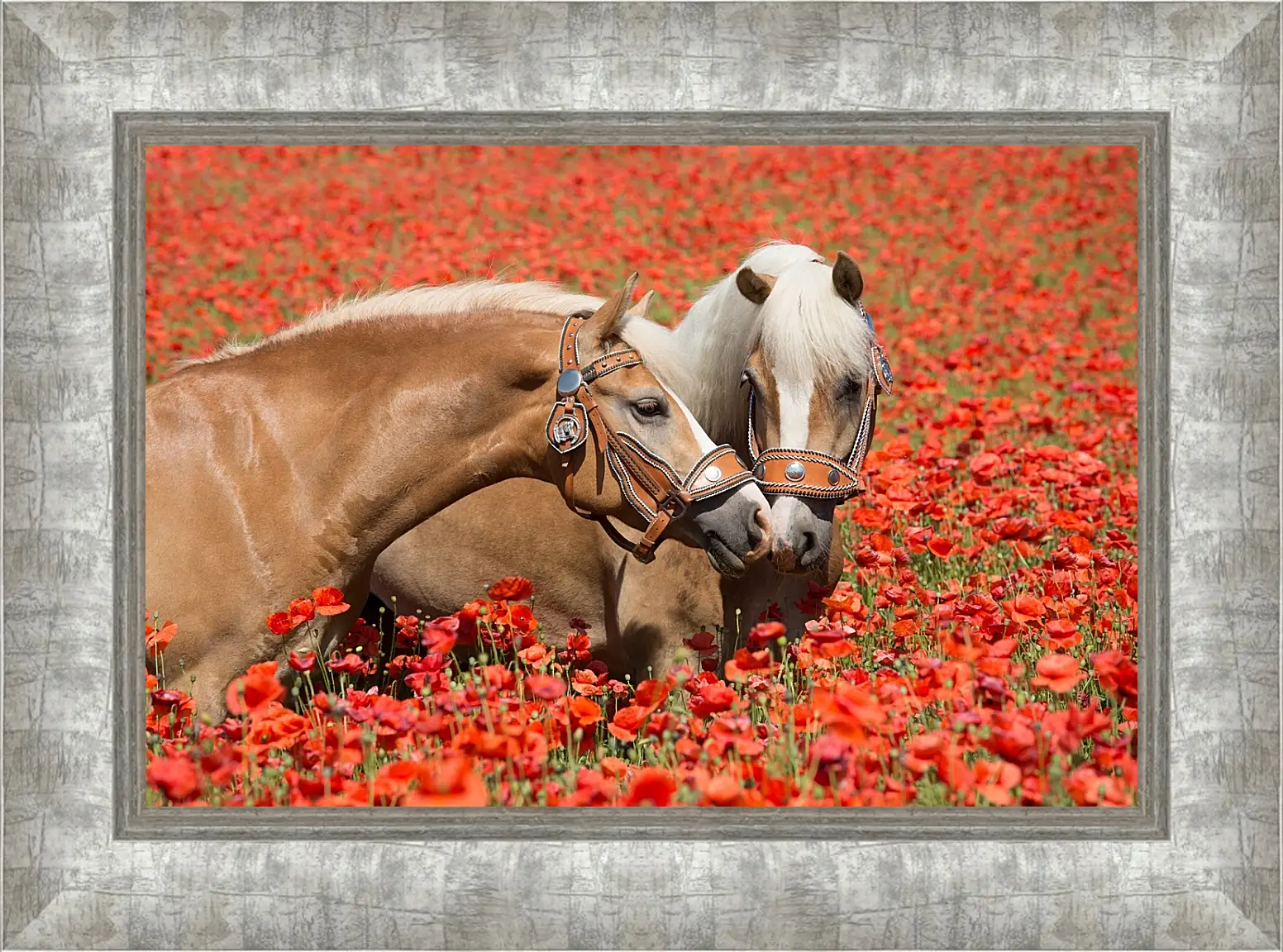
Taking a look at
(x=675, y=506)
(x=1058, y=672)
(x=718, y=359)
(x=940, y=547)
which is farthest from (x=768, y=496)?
(x=1058, y=672)

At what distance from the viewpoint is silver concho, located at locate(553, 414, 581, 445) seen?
189 inches

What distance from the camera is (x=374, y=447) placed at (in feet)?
16.6

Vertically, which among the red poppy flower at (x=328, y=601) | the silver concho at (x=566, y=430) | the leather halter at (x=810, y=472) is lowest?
the red poppy flower at (x=328, y=601)

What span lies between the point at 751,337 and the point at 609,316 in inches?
21.8

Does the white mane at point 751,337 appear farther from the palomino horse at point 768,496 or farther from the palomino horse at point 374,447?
the palomino horse at point 374,447

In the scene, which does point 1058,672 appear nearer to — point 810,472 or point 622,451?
point 810,472

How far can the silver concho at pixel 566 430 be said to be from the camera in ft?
15.7

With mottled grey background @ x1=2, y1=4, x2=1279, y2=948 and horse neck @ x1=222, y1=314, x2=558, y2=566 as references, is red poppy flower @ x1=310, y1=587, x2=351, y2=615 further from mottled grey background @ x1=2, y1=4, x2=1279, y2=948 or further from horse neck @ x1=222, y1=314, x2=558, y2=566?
mottled grey background @ x1=2, y1=4, x2=1279, y2=948

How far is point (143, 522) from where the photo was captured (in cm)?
417

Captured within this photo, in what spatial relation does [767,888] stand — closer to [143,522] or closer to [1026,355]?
[143,522]

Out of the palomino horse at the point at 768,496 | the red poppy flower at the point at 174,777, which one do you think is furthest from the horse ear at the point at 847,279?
the red poppy flower at the point at 174,777

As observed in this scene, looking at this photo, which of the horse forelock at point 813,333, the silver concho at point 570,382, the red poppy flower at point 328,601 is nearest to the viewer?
the red poppy flower at point 328,601

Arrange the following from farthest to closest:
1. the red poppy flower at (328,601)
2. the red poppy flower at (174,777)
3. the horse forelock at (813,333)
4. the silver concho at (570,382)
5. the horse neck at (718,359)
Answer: the horse neck at (718,359), the horse forelock at (813,333), the silver concho at (570,382), the red poppy flower at (328,601), the red poppy flower at (174,777)

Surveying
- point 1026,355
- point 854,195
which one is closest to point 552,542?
point 1026,355
